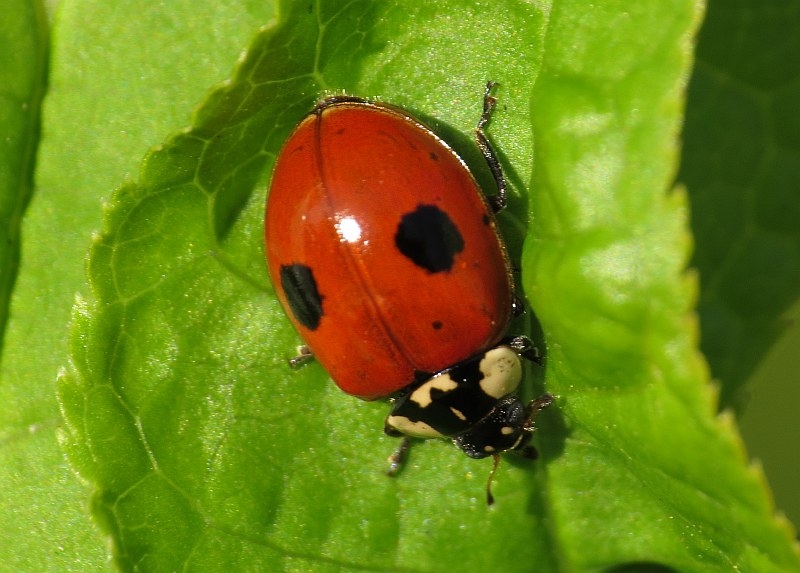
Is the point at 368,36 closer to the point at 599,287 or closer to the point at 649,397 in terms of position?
the point at 599,287

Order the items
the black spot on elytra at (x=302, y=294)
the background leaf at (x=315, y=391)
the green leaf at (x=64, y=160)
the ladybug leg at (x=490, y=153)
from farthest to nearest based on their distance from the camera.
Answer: the green leaf at (x=64, y=160) → the black spot on elytra at (x=302, y=294) → the ladybug leg at (x=490, y=153) → the background leaf at (x=315, y=391)

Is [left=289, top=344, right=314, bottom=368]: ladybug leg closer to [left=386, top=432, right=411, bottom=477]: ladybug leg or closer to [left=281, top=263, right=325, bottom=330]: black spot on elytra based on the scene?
[left=281, top=263, right=325, bottom=330]: black spot on elytra

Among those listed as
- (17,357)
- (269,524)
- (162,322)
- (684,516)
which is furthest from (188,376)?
(684,516)

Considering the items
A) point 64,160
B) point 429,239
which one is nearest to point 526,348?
point 429,239

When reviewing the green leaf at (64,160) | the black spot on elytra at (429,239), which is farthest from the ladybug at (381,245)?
the green leaf at (64,160)

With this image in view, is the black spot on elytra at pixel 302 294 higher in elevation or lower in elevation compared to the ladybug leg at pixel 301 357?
higher

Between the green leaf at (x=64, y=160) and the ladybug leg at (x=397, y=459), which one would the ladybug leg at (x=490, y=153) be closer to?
the ladybug leg at (x=397, y=459)

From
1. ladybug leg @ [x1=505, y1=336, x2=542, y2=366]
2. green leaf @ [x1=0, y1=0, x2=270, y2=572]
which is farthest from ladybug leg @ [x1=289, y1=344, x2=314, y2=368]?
green leaf @ [x1=0, y1=0, x2=270, y2=572]
